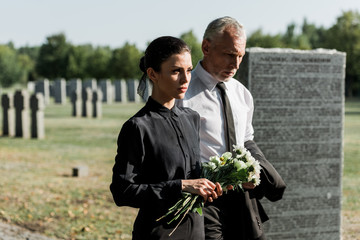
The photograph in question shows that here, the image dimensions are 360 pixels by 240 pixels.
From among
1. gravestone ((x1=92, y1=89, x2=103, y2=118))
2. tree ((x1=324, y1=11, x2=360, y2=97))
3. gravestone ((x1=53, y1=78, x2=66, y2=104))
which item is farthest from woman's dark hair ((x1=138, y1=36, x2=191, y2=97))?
tree ((x1=324, y1=11, x2=360, y2=97))

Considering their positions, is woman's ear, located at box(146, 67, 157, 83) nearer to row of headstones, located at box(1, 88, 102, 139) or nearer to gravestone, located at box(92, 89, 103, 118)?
row of headstones, located at box(1, 88, 102, 139)

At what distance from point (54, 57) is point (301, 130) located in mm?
75617

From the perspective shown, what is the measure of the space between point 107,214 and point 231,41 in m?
4.70

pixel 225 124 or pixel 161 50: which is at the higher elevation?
pixel 161 50

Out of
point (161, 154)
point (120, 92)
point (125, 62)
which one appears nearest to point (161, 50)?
point (161, 154)

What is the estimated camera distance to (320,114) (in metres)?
5.60

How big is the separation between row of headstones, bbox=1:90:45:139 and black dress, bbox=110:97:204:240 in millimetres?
13679

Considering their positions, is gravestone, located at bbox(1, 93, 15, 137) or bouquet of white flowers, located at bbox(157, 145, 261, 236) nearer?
bouquet of white flowers, located at bbox(157, 145, 261, 236)

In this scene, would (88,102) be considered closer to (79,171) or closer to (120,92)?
(79,171)

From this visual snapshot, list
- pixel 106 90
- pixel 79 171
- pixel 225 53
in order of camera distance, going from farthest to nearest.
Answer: pixel 106 90
pixel 79 171
pixel 225 53

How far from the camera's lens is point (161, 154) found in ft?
8.60

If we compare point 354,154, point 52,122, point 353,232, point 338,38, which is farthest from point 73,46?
point 353,232

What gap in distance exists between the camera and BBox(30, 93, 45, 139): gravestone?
1581cm

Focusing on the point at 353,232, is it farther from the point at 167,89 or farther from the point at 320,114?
the point at 167,89
